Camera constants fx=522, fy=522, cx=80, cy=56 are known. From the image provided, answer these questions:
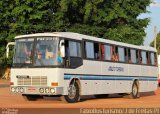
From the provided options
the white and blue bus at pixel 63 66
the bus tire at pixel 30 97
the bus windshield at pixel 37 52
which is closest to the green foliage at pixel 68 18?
the white and blue bus at pixel 63 66

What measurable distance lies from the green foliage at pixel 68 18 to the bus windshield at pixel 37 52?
86.6 ft

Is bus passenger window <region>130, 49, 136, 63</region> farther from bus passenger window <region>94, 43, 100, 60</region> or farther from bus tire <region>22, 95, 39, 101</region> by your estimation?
bus tire <region>22, 95, 39, 101</region>

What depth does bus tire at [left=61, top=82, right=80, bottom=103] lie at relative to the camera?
21.7 m

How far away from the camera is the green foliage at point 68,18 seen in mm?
49062

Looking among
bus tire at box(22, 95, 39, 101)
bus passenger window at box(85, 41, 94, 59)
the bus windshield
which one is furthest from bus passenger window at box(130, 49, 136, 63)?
the bus windshield

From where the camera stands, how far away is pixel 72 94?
22016 mm

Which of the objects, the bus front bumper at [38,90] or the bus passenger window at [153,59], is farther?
the bus passenger window at [153,59]

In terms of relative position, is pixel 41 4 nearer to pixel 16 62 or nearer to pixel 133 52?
pixel 133 52

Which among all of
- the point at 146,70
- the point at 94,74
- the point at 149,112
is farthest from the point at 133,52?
the point at 149,112

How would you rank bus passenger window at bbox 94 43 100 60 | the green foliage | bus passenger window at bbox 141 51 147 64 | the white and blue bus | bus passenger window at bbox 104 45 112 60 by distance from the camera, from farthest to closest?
the green foliage
bus passenger window at bbox 141 51 147 64
bus passenger window at bbox 104 45 112 60
bus passenger window at bbox 94 43 100 60
the white and blue bus

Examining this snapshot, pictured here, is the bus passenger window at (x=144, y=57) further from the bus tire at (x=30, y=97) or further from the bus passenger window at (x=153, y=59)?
the bus tire at (x=30, y=97)

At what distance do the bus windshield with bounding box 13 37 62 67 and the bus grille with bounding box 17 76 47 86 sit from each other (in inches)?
22.4

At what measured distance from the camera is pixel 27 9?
49000 millimetres

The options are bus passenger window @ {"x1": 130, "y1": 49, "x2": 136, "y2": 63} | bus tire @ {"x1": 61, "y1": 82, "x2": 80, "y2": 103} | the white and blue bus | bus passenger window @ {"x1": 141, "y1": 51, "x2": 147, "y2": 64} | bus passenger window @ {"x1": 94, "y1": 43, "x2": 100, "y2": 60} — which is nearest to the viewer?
the white and blue bus
